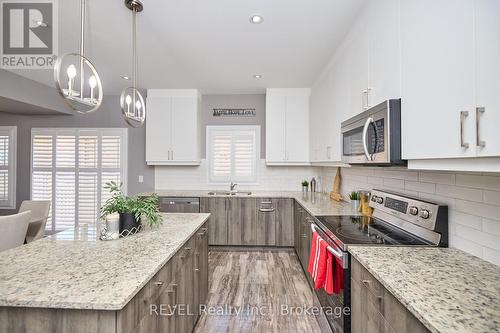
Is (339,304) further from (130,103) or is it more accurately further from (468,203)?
(130,103)

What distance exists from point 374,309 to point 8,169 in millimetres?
6181

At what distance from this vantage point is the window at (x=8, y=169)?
182 inches

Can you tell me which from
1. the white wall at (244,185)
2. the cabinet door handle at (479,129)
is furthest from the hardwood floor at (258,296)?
the cabinet door handle at (479,129)

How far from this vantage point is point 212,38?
2.45m

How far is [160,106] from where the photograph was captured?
4.20 m

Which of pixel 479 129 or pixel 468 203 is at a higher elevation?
pixel 479 129

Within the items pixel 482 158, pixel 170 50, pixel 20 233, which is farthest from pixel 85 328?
pixel 170 50

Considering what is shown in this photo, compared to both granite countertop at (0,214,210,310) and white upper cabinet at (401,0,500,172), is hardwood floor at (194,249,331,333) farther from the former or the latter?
white upper cabinet at (401,0,500,172)

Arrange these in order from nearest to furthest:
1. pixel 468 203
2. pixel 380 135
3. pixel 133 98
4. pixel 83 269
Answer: pixel 83 269 → pixel 468 203 → pixel 380 135 → pixel 133 98

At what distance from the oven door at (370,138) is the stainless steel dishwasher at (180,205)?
2.56m

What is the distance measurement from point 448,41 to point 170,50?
2.51 metres

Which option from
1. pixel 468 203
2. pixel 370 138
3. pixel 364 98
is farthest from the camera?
pixel 364 98

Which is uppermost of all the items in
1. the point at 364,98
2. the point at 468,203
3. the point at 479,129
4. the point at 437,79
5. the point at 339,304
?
the point at 364,98

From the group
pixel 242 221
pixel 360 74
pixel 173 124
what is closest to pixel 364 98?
pixel 360 74
